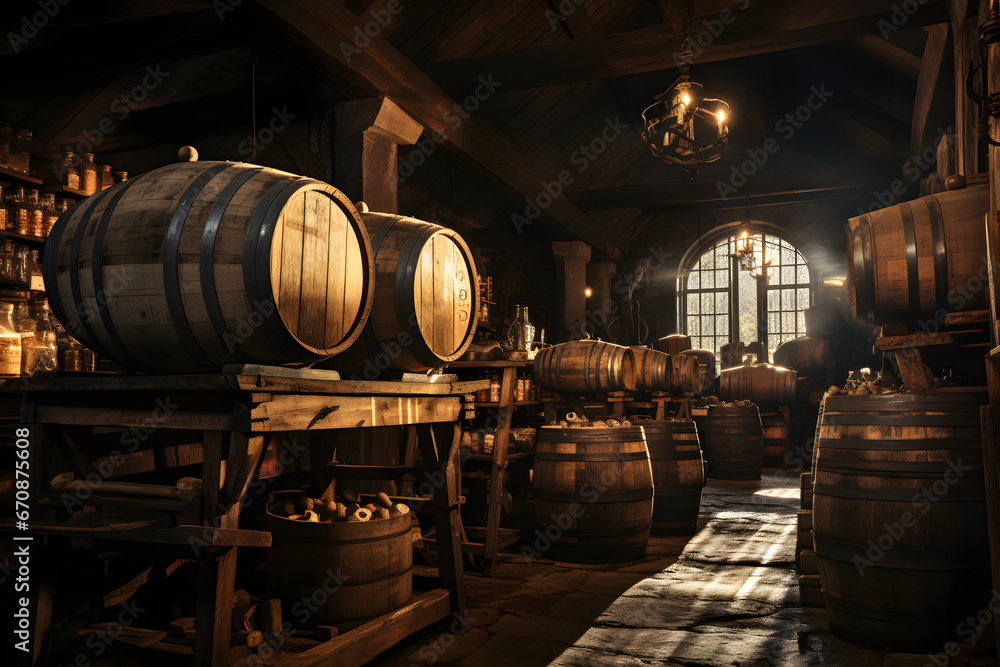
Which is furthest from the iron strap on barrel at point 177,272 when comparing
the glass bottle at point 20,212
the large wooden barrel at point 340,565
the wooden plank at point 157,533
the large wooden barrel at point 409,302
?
the glass bottle at point 20,212

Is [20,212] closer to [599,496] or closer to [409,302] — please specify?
[409,302]

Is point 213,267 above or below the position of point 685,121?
below

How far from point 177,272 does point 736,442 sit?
7.49 meters

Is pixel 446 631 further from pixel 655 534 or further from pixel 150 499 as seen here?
pixel 655 534

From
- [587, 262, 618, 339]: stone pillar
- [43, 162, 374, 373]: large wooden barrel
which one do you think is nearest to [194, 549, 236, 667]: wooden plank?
[43, 162, 374, 373]: large wooden barrel

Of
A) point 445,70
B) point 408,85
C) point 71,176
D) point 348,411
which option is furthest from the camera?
point 445,70

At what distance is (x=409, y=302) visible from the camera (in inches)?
102

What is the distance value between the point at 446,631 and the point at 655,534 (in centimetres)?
276

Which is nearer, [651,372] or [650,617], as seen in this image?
[650,617]

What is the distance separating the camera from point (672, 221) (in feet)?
46.6

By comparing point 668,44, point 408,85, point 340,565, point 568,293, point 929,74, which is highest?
point 668,44

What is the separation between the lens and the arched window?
14.3 metres

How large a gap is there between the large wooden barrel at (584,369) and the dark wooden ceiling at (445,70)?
2.10 metres

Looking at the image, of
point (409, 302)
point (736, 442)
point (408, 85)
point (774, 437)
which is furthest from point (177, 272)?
point (774, 437)
